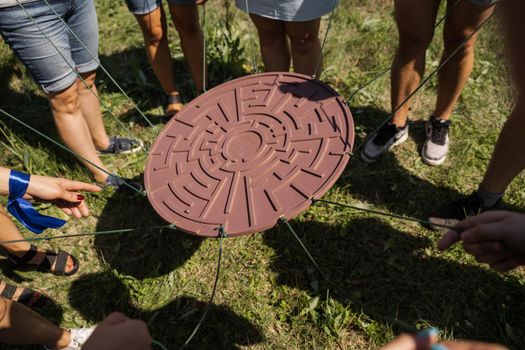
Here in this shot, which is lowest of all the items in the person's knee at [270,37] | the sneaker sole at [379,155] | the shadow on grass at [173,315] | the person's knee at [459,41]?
the shadow on grass at [173,315]

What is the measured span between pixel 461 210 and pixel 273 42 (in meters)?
1.39

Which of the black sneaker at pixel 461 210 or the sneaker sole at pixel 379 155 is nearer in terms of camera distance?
the black sneaker at pixel 461 210

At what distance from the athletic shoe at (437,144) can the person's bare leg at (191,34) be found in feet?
4.89

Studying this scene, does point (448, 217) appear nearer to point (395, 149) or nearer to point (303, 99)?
point (395, 149)

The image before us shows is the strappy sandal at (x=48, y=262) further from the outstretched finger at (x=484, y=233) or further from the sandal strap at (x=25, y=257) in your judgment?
the outstretched finger at (x=484, y=233)

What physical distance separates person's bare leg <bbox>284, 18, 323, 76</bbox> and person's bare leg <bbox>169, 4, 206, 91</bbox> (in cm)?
62

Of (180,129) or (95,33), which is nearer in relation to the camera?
(180,129)

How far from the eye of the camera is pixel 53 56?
1.96 m

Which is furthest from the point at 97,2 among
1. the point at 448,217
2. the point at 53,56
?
the point at 448,217

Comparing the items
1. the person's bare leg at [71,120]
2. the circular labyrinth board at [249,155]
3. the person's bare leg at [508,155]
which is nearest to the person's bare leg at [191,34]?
the person's bare leg at [71,120]

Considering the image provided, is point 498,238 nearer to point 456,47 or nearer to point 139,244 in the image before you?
point 456,47

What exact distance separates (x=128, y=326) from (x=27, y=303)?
1.41m

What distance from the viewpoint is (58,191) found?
1727 millimetres

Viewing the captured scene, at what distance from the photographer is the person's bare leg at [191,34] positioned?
96.3 inches
